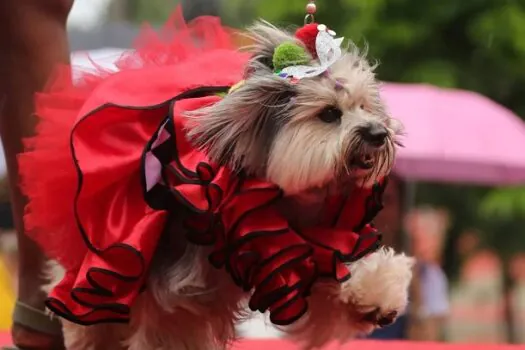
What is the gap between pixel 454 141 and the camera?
17.0ft

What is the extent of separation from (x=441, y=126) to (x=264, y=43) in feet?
11.8

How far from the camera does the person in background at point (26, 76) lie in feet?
7.16

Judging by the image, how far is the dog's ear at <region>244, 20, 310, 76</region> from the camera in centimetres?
174

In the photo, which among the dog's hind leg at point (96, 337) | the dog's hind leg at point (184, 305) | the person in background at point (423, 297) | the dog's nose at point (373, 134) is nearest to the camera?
the dog's nose at point (373, 134)

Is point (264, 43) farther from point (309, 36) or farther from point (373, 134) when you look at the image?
point (373, 134)

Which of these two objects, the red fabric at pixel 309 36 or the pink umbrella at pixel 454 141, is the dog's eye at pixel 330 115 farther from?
the pink umbrella at pixel 454 141

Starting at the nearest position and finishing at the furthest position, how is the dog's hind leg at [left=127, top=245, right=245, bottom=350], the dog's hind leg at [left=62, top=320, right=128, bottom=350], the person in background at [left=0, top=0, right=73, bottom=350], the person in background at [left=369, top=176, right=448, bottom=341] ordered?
1. the dog's hind leg at [left=127, top=245, right=245, bottom=350]
2. the dog's hind leg at [left=62, top=320, right=128, bottom=350]
3. the person in background at [left=0, top=0, right=73, bottom=350]
4. the person in background at [left=369, top=176, right=448, bottom=341]

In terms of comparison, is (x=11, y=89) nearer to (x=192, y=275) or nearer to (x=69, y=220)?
(x=69, y=220)

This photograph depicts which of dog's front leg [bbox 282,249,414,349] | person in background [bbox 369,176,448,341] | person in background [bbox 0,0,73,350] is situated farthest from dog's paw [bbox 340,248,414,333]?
person in background [bbox 369,176,448,341]

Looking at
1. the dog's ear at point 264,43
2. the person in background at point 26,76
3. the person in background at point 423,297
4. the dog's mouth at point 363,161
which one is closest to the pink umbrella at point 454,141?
the person in background at point 423,297

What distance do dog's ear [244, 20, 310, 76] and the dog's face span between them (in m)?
0.03

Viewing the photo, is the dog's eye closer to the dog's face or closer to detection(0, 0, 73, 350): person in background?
the dog's face

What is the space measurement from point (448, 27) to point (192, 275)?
5.19 meters

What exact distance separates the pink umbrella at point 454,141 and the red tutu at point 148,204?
3200mm
